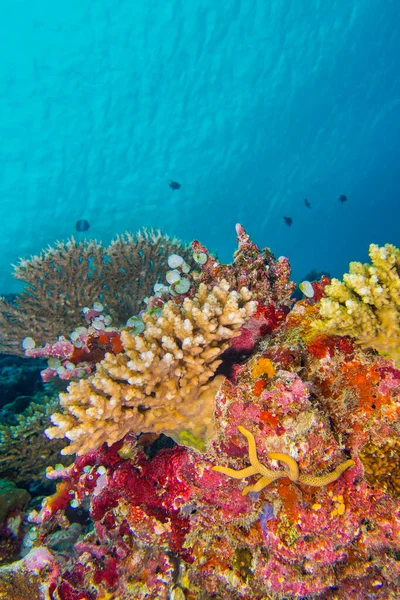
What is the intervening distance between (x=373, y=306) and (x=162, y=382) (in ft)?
5.87

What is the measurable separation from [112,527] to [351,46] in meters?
46.2

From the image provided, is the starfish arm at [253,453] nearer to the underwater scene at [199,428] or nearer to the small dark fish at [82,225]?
the underwater scene at [199,428]

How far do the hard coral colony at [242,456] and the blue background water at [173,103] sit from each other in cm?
3378

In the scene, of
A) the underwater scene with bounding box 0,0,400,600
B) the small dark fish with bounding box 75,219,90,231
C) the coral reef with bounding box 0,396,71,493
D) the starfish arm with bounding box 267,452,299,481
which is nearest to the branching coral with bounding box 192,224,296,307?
the underwater scene with bounding box 0,0,400,600

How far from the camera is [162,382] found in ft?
8.87

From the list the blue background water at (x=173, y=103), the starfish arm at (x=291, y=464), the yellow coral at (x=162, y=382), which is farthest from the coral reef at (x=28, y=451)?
the blue background water at (x=173, y=103)

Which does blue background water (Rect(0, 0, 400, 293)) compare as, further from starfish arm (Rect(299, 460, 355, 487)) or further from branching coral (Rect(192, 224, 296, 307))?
starfish arm (Rect(299, 460, 355, 487))

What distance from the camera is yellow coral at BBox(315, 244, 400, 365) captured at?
95.7 inches

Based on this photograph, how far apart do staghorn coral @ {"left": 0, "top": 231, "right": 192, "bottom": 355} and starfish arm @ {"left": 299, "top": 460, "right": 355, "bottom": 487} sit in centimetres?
454

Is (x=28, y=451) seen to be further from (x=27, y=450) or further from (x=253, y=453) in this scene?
(x=253, y=453)

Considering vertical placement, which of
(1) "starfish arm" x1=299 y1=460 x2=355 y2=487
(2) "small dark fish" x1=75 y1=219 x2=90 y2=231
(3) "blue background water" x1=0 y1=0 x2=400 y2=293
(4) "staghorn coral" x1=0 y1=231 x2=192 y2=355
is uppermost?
(3) "blue background water" x1=0 y1=0 x2=400 y2=293

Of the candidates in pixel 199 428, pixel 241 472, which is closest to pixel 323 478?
pixel 241 472

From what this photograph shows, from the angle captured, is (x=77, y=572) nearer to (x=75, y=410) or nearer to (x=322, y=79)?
(x=75, y=410)

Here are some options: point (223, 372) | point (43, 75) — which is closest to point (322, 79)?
point (43, 75)
